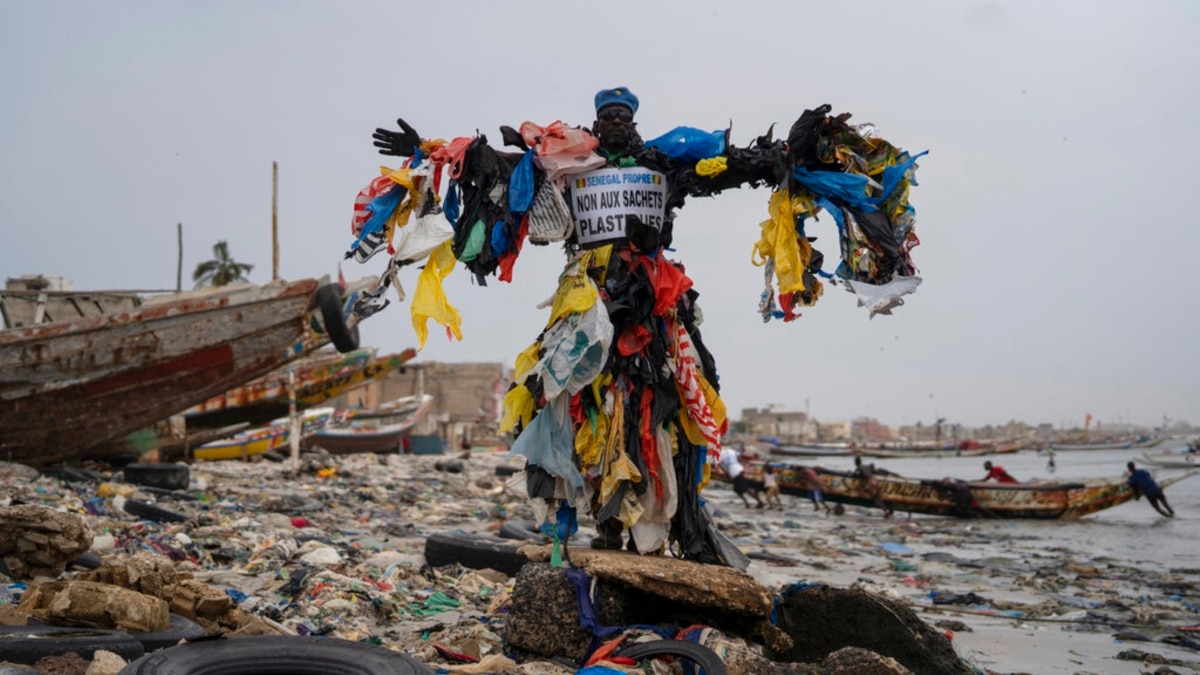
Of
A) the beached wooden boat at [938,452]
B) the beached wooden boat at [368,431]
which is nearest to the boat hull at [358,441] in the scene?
the beached wooden boat at [368,431]

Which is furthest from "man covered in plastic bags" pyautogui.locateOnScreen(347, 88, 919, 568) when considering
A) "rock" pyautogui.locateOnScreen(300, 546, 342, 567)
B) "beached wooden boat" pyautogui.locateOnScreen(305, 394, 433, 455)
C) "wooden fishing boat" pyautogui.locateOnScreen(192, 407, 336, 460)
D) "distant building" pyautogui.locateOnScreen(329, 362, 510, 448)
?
"distant building" pyautogui.locateOnScreen(329, 362, 510, 448)

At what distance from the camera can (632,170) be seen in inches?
171

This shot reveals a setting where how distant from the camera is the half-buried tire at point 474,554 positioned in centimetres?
585

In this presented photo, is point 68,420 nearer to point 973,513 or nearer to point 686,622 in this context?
point 686,622

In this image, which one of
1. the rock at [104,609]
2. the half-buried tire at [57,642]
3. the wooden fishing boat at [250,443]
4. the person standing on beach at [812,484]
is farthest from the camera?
the wooden fishing boat at [250,443]

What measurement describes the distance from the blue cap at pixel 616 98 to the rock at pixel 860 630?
239cm

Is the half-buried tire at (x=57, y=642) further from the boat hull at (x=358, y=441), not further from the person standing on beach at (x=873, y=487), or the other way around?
the boat hull at (x=358, y=441)

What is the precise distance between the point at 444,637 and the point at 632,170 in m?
2.26

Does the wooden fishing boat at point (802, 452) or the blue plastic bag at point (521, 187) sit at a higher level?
the blue plastic bag at point (521, 187)

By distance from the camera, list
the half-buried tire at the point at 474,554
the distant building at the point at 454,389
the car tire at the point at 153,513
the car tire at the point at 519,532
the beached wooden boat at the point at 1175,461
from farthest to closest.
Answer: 1. the distant building at the point at 454,389
2. the beached wooden boat at the point at 1175,461
3. the car tire at the point at 153,513
4. the car tire at the point at 519,532
5. the half-buried tire at the point at 474,554

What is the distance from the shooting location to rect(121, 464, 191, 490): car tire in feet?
36.2

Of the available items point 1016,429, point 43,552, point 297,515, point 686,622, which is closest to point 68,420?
point 297,515

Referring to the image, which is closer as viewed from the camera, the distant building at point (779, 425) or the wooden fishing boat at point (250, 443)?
the wooden fishing boat at point (250, 443)

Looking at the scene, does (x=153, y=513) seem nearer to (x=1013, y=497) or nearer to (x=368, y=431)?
(x=1013, y=497)
